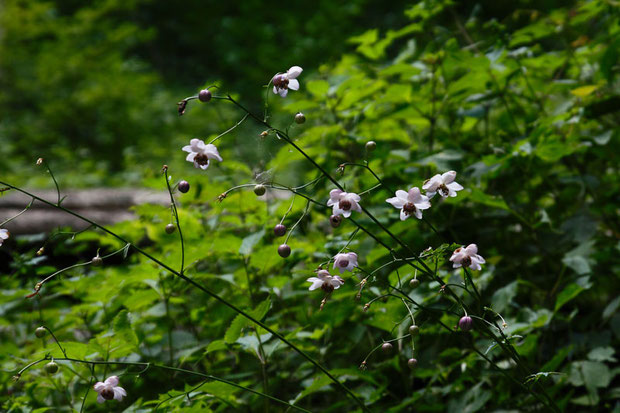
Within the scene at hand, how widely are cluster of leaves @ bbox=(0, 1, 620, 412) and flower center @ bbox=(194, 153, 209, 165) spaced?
38cm

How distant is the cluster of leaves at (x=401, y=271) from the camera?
1337mm

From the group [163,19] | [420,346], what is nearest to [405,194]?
[420,346]

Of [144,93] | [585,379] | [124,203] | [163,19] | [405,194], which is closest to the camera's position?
[405,194]

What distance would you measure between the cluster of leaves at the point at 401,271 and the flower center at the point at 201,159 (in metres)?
0.38

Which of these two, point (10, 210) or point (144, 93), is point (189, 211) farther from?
point (144, 93)

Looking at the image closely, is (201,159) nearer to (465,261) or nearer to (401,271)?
(465,261)

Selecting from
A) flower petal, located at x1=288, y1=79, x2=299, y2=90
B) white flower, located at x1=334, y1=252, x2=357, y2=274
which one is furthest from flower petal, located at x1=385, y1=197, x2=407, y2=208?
flower petal, located at x1=288, y1=79, x2=299, y2=90

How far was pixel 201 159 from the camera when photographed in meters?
0.88

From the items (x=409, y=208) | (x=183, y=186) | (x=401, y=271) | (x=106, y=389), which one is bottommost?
(x=401, y=271)

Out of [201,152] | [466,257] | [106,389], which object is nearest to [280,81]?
[201,152]

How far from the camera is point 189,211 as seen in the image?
1777 millimetres

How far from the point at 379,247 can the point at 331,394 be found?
1.97 feet

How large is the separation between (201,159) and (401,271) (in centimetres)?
60

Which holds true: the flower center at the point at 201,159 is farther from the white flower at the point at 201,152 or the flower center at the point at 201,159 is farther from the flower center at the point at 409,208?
the flower center at the point at 409,208
